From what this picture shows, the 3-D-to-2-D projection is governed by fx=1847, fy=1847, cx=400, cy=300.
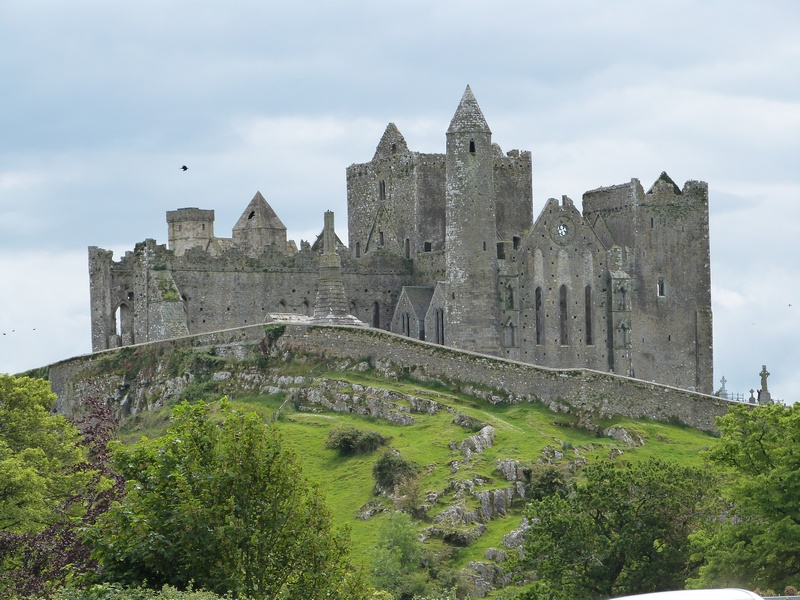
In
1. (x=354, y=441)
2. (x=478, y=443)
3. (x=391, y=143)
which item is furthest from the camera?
(x=391, y=143)

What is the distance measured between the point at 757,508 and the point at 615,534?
4382 millimetres

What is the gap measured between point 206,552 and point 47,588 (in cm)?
651

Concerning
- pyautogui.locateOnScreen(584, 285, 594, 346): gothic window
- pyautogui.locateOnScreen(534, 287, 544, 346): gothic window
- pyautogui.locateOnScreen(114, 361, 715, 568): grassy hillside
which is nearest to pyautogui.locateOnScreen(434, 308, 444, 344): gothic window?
pyautogui.locateOnScreen(534, 287, 544, 346): gothic window

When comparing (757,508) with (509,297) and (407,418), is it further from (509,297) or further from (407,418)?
(509,297)

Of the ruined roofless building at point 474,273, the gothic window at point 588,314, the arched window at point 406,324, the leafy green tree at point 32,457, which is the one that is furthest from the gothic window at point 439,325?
the leafy green tree at point 32,457

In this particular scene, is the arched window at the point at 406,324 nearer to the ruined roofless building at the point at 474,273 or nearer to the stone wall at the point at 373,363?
the ruined roofless building at the point at 474,273

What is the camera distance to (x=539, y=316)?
91.8 meters

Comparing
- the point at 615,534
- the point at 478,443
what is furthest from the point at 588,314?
the point at 615,534

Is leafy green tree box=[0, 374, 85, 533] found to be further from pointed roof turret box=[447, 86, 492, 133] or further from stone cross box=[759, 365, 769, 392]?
stone cross box=[759, 365, 769, 392]

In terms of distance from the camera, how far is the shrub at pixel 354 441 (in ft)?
237

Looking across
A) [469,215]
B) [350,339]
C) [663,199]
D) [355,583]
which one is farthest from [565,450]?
[663,199]

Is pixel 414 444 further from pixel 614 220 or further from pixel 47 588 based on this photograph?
pixel 614 220

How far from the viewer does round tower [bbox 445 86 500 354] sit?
8756 centimetres

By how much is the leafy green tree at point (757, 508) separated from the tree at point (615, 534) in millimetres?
1235
